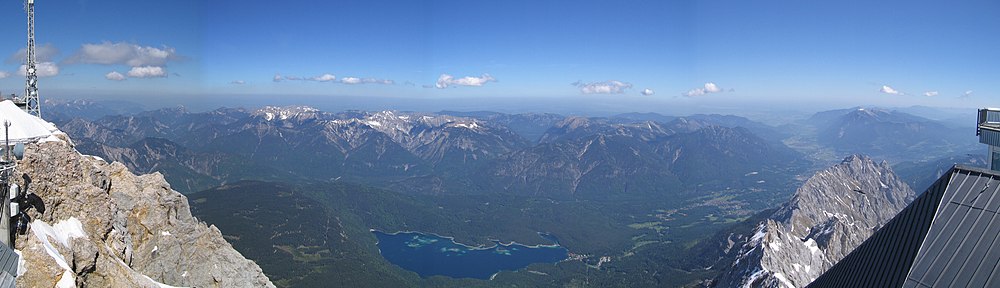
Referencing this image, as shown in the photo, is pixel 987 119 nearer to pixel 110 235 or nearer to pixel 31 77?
pixel 110 235

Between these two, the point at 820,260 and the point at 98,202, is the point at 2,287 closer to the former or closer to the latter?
the point at 98,202

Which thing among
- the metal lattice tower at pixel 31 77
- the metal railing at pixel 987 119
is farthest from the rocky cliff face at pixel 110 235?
the metal railing at pixel 987 119

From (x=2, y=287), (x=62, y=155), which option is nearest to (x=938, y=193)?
(x=2, y=287)

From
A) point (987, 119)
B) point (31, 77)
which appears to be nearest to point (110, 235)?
point (31, 77)

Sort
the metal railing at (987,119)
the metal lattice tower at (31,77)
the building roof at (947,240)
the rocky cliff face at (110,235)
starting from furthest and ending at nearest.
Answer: the metal lattice tower at (31,77)
the rocky cliff face at (110,235)
the metal railing at (987,119)
the building roof at (947,240)

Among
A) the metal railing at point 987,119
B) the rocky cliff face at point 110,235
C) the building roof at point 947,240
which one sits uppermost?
the metal railing at point 987,119

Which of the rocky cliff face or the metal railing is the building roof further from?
the rocky cliff face

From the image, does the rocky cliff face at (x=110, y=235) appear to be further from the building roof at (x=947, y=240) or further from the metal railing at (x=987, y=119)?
the metal railing at (x=987, y=119)
